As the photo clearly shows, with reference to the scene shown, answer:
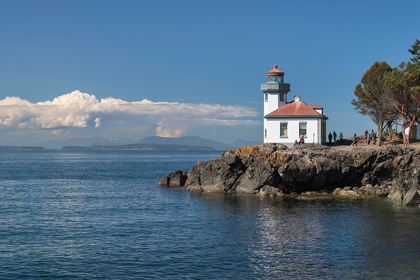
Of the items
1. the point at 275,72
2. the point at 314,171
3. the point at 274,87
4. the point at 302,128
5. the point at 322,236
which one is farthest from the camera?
the point at 275,72

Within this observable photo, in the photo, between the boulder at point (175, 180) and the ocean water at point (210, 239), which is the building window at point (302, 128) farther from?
the ocean water at point (210, 239)

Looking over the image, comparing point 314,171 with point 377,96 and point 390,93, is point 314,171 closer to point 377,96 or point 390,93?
point 390,93

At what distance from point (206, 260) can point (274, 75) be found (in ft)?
154

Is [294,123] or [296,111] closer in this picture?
[294,123]

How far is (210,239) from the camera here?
87.4ft

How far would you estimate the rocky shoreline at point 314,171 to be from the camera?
45.0 m

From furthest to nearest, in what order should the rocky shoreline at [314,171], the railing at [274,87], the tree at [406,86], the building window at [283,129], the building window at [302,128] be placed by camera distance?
1. the railing at [274,87]
2. the building window at [283,129]
3. the building window at [302,128]
4. the tree at [406,86]
5. the rocky shoreline at [314,171]

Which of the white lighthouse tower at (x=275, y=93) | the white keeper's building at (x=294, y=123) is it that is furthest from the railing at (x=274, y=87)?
the white keeper's building at (x=294, y=123)

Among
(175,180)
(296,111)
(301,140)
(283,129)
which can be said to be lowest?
(175,180)

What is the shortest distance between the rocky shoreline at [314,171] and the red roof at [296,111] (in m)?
11.4

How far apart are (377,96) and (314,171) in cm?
2983

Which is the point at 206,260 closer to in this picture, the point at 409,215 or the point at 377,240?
the point at 377,240

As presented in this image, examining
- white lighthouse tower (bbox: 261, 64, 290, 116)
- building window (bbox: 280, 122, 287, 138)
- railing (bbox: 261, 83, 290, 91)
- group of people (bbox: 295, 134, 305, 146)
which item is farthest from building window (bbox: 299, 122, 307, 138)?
railing (bbox: 261, 83, 290, 91)

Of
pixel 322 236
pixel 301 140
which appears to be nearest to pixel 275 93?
pixel 301 140
